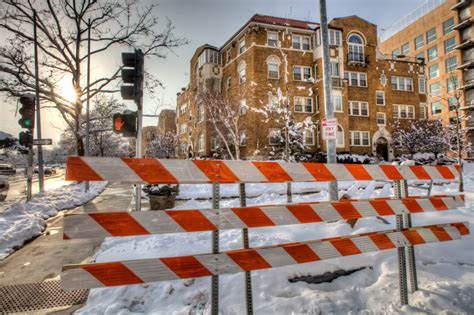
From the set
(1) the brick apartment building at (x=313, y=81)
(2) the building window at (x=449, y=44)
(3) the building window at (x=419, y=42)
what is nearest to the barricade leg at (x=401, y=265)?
(1) the brick apartment building at (x=313, y=81)

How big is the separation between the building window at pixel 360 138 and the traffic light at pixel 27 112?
88.9ft

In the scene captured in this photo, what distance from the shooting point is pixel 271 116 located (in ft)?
78.4

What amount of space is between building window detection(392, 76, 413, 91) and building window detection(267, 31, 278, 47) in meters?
15.4

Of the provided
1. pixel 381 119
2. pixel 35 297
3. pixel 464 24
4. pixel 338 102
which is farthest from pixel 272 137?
pixel 464 24

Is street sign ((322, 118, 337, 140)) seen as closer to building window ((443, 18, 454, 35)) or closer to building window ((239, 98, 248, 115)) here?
building window ((239, 98, 248, 115))

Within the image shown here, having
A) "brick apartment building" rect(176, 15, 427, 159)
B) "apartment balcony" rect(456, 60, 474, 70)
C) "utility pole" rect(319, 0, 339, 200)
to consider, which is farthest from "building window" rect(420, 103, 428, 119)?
"utility pole" rect(319, 0, 339, 200)

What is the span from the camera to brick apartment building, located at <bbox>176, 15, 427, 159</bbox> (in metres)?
25.3

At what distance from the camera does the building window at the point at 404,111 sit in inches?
1171

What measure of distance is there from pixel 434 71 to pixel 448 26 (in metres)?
6.74

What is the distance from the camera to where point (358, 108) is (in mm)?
28078

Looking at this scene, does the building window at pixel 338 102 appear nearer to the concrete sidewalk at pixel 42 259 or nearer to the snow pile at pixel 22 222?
the snow pile at pixel 22 222

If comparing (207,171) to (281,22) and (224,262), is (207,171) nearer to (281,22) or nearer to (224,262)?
(224,262)

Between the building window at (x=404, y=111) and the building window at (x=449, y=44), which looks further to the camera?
the building window at (x=449, y=44)

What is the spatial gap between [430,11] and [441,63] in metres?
9.98
